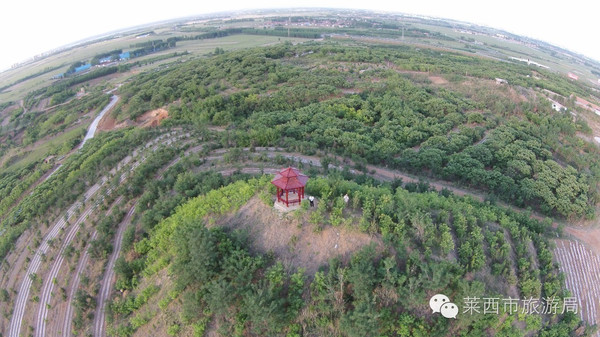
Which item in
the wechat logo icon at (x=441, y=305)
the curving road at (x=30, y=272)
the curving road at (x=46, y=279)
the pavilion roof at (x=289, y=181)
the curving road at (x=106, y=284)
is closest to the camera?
the wechat logo icon at (x=441, y=305)

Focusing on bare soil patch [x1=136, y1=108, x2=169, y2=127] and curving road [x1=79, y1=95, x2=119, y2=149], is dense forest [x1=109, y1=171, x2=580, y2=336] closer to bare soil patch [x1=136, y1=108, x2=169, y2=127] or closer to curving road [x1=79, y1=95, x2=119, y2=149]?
bare soil patch [x1=136, y1=108, x2=169, y2=127]

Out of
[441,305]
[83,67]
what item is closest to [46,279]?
[441,305]

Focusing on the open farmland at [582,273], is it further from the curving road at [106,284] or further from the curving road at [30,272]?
the curving road at [30,272]

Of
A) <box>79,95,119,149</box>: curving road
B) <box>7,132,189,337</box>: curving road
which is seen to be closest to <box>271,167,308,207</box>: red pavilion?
<box>7,132,189,337</box>: curving road

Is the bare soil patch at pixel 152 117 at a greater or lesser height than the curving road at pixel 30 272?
greater

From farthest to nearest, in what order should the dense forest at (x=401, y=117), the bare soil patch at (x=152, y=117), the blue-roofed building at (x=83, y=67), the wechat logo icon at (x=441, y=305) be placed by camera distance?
the blue-roofed building at (x=83, y=67)
the bare soil patch at (x=152, y=117)
the dense forest at (x=401, y=117)
the wechat logo icon at (x=441, y=305)

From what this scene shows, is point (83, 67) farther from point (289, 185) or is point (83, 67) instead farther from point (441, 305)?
point (441, 305)

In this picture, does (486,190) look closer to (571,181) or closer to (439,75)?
(571,181)

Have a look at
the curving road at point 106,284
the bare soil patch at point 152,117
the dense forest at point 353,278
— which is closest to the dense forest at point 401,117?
the bare soil patch at point 152,117
